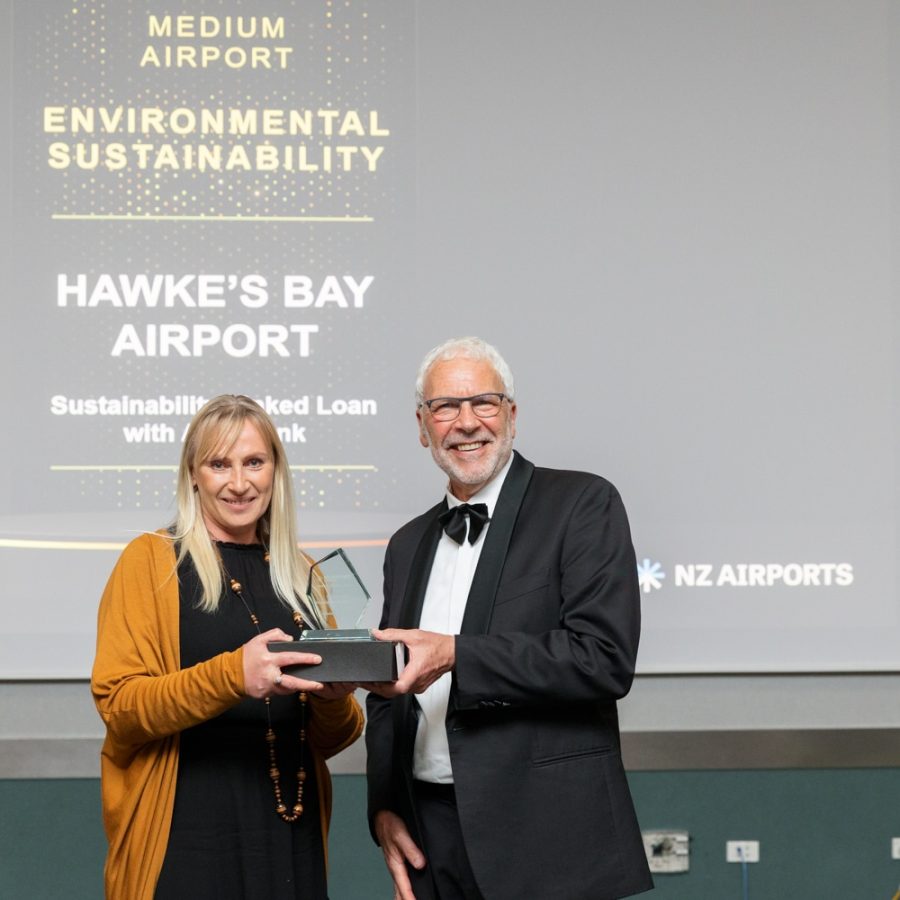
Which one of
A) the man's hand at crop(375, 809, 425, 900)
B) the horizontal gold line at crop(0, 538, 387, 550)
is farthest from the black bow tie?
the horizontal gold line at crop(0, 538, 387, 550)

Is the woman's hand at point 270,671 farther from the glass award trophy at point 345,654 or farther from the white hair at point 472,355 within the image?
the white hair at point 472,355

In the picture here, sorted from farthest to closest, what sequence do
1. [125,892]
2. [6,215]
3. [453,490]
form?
[6,215], [453,490], [125,892]

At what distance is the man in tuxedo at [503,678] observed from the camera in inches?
72.9

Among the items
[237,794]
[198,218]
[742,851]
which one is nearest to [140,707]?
[237,794]

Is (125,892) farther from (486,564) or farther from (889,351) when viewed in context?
(889,351)

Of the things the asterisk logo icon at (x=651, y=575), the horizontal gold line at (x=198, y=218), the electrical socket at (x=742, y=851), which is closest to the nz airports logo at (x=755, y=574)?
the asterisk logo icon at (x=651, y=575)

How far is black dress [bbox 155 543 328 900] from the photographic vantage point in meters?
1.94

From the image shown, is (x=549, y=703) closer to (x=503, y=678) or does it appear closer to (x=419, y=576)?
(x=503, y=678)

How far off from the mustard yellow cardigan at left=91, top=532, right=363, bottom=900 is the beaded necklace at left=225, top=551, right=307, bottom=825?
0.12 metres

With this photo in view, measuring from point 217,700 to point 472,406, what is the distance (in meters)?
0.65

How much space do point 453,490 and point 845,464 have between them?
1.80 m

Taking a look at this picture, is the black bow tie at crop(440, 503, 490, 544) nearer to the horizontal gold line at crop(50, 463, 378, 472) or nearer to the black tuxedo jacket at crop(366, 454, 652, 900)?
the black tuxedo jacket at crop(366, 454, 652, 900)

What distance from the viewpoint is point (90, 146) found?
3475 millimetres

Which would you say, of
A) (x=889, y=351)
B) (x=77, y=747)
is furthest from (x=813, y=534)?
(x=77, y=747)
